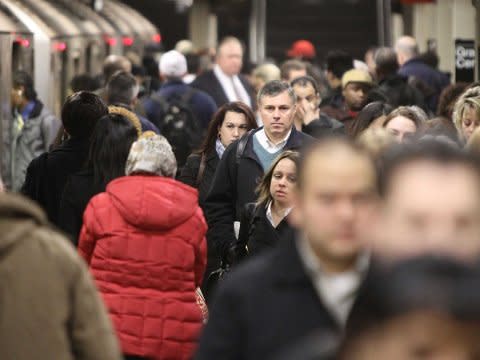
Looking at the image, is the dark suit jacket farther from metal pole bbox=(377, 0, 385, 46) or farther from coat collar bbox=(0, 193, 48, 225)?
metal pole bbox=(377, 0, 385, 46)

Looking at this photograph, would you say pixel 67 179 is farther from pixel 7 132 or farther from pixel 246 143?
pixel 7 132

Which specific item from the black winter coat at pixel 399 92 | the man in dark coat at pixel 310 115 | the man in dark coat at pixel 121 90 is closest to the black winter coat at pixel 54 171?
the man in dark coat at pixel 310 115

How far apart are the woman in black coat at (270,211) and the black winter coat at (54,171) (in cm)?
166

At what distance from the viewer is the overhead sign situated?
15188 millimetres

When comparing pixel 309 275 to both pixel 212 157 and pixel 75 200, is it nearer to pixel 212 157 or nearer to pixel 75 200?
pixel 75 200

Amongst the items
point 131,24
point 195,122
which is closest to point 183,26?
point 131,24

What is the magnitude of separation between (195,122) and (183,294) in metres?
6.44

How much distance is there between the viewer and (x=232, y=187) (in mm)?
8758

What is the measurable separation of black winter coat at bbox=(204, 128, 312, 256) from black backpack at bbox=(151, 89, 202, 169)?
3.91 metres

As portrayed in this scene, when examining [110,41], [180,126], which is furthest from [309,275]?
[110,41]

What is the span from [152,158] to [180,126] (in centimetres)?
609

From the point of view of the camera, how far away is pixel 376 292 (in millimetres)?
2449

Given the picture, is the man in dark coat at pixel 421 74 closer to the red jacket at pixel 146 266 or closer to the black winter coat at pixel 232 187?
the black winter coat at pixel 232 187

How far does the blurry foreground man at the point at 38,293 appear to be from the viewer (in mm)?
4469
